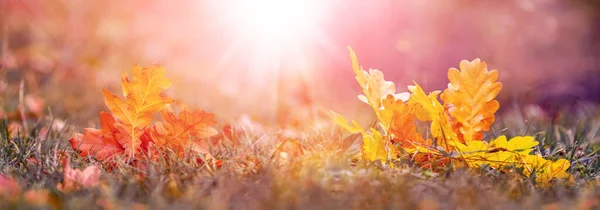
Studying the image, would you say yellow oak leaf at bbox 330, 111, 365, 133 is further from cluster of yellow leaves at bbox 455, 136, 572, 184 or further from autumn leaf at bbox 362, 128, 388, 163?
cluster of yellow leaves at bbox 455, 136, 572, 184

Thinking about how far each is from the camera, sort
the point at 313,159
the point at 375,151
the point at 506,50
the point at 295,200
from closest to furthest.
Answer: the point at 295,200 → the point at 313,159 → the point at 375,151 → the point at 506,50

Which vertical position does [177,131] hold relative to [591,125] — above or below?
below

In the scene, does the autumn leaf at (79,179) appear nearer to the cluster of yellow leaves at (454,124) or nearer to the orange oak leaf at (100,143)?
the orange oak leaf at (100,143)

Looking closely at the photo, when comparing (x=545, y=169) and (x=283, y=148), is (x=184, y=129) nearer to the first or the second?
(x=283, y=148)

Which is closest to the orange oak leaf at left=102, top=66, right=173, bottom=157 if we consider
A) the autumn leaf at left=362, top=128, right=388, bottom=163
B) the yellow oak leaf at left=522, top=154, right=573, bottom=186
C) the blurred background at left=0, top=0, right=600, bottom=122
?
the autumn leaf at left=362, top=128, right=388, bottom=163

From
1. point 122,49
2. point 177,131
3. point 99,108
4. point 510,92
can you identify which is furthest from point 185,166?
point 122,49

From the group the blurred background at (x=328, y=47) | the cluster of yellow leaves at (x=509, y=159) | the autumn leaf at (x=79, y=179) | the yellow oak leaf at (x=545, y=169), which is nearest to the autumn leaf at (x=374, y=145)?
the cluster of yellow leaves at (x=509, y=159)

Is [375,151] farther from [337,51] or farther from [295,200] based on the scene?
[337,51]
